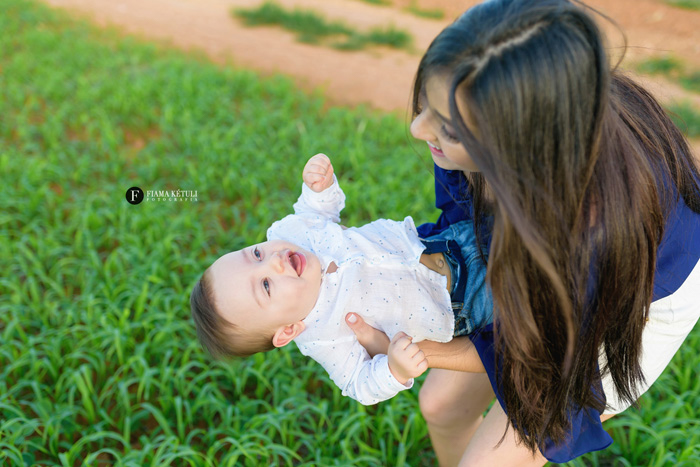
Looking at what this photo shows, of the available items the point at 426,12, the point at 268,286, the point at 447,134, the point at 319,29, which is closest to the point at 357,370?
the point at 268,286

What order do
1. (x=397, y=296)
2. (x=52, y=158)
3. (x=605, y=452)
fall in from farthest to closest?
(x=52, y=158) < (x=605, y=452) < (x=397, y=296)

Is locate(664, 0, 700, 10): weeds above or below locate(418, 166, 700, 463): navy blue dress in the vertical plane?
above

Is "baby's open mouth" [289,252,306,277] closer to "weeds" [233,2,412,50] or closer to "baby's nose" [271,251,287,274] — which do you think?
"baby's nose" [271,251,287,274]

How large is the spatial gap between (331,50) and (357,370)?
6635 millimetres

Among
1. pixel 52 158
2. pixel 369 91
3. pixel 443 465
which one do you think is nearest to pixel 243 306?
pixel 443 465

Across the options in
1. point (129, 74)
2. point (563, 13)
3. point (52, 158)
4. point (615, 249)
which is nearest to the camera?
point (563, 13)

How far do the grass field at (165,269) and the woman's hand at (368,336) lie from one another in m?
0.47

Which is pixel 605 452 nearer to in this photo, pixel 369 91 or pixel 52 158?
pixel 52 158

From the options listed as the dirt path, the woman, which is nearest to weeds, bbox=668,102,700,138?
the dirt path

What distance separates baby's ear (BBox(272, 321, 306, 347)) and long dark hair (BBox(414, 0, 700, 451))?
0.58 m

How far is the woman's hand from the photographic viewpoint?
1.52m

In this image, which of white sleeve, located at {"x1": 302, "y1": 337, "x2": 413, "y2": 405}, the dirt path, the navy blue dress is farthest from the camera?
the dirt path

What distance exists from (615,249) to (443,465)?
118cm

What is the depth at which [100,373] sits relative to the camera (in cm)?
228
